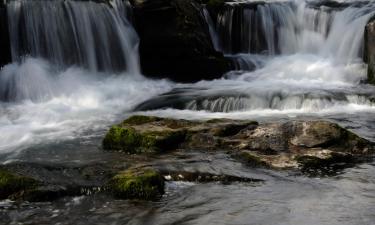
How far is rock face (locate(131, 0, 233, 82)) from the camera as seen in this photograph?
66.4 feet

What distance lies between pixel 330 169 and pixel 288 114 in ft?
17.9

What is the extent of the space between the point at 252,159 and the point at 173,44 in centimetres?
1114

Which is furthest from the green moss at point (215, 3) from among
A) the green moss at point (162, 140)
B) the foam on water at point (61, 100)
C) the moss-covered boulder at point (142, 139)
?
the green moss at point (162, 140)

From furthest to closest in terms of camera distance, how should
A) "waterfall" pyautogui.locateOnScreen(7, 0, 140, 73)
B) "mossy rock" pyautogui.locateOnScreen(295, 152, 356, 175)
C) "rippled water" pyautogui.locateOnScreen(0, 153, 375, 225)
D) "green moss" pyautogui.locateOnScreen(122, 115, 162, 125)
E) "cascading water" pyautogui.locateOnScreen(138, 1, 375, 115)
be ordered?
"waterfall" pyautogui.locateOnScreen(7, 0, 140, 73), "cascading water" pyautogui.locateOnScreen(138, 1, 375, 115), "green moss" pyautogui.locateOnScreen(122, 115, 162, 125), "mossy rock" pyautogui.locateOnScreen(295, 152, 356, 175), "rippled water" pyautogui.locateOnScreen(0, 153, 375, 225)

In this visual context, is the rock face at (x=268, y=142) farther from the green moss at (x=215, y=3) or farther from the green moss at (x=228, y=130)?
the green moss at (x=215, y=3)

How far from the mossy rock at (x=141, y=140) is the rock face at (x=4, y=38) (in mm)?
7800

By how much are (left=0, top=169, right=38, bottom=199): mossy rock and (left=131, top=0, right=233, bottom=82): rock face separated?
41.3 ft

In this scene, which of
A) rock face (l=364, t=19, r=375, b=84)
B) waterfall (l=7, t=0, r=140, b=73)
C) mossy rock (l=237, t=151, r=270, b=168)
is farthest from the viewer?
rock face (l=364, t=19, r=375, b=84)

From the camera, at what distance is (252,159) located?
380 inches

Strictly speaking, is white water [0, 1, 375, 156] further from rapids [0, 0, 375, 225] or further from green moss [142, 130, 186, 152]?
green moss [142, 130, 186, 152]

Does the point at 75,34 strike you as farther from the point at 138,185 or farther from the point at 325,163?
the point at 138,185

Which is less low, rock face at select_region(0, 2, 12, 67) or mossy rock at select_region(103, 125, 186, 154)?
rock face at select_region(0, 2, 12, 67)

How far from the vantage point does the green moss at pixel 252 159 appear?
9.46 metres

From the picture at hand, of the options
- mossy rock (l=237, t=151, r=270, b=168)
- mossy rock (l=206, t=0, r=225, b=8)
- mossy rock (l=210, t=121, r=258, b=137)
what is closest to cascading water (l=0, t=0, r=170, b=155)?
mossy rock (l=210, t=121, r=258, b=137)
